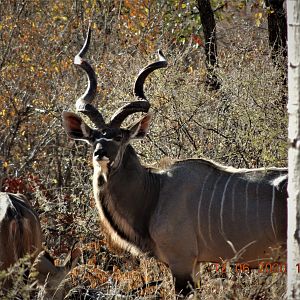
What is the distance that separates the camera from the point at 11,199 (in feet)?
14.4

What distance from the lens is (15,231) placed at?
4.11 metres

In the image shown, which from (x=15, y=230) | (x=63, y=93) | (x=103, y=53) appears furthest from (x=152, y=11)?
(x=15, y=230)

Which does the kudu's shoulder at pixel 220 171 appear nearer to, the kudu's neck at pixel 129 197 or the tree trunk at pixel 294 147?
the kudu's neck at pixel 129 197

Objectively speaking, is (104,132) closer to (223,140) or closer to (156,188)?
(156,188)

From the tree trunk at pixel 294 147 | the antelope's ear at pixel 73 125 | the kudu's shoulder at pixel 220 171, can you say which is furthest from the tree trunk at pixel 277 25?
the tree trunk at pixel 294 147

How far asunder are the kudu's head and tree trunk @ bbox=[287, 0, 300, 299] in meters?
2.10

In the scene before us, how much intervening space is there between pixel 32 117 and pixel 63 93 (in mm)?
770

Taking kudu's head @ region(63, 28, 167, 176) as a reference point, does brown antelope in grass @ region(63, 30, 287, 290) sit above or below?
below

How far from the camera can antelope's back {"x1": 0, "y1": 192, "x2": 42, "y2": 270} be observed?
4.05 meters

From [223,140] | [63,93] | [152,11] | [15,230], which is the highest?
[152,11]

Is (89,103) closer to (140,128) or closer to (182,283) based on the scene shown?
(140,128)

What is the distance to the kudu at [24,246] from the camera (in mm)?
4051

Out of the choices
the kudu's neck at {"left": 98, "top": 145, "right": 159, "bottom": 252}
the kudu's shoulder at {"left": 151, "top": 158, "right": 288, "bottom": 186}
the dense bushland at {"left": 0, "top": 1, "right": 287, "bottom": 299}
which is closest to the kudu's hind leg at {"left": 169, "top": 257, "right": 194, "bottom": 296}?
the dense bushland at {"left": 0, "top": 1, "right": 287, "bottom": 299}

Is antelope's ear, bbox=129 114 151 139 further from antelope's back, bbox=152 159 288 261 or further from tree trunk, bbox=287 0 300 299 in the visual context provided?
tree trunk, bbox=287 0 300 299
